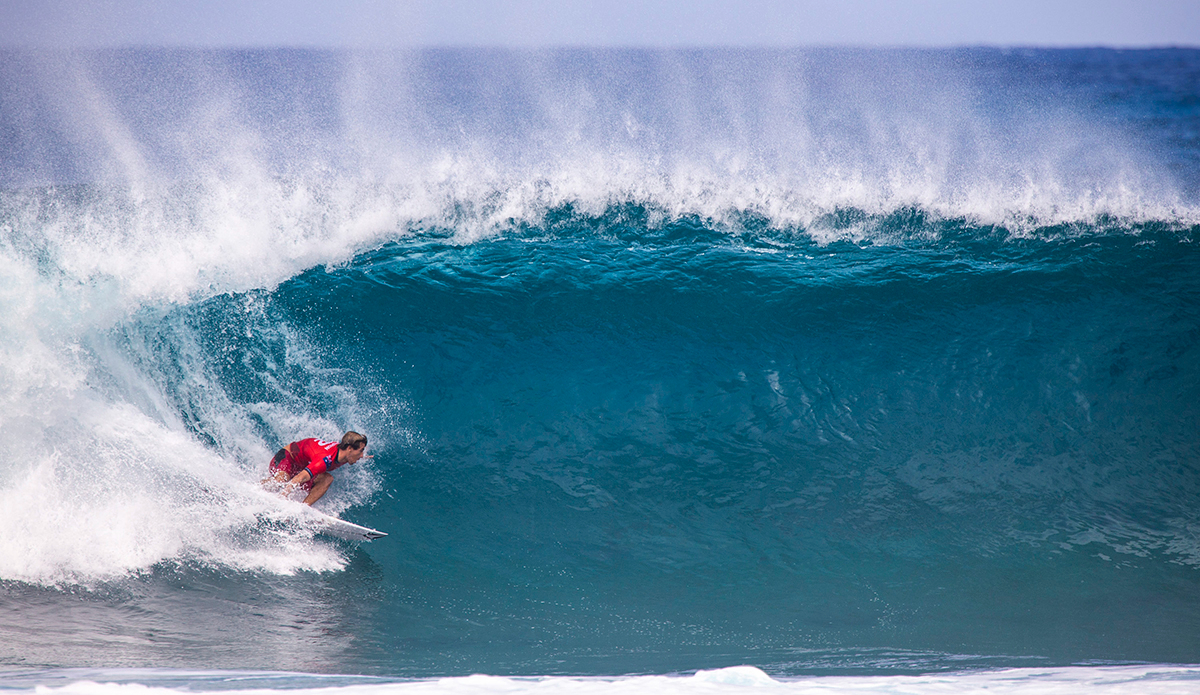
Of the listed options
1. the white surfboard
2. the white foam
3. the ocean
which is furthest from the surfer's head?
the white foam

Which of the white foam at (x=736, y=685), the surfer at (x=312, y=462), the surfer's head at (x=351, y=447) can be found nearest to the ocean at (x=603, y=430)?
the white foam at (x=736, y=685)

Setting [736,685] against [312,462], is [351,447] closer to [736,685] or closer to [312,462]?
[312,462]

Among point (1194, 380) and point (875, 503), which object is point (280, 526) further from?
point (1194, 380)

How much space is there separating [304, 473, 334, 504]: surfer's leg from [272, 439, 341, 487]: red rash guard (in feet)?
0.09

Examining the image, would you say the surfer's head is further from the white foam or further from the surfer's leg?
the white foam

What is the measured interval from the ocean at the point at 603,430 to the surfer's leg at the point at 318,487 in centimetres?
26

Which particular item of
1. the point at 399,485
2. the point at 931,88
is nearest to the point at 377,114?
the point at 931,88

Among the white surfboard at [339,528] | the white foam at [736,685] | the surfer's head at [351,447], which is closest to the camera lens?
the white foam at [736,685]

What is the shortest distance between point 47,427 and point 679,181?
22.8 feet

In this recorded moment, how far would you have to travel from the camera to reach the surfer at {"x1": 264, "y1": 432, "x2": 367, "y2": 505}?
5.08 meters

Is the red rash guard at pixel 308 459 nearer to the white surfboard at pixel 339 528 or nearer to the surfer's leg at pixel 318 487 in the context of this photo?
the surfer's leg at pixel 318 487

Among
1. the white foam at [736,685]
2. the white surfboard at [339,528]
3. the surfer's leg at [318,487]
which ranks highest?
the surfer's leg at [318,487]

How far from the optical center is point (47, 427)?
5.21 metres

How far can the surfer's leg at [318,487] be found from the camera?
16.9ft
